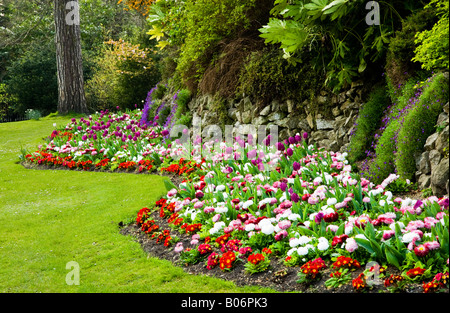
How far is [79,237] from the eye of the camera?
16.2 feet

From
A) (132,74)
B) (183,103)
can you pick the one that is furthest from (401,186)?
(132,74)

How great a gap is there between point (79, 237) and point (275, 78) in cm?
348

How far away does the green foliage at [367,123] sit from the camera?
211 inches

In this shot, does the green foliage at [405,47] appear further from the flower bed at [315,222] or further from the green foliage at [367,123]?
the flower bed at [315,222]

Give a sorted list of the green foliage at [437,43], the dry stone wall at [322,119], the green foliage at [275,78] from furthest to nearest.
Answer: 1. the green foliage at [275,78]
2. the dry stone wall at [322,119]
3. the green foliage at [437,43]

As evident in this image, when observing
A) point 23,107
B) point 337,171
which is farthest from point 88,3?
point 337,171

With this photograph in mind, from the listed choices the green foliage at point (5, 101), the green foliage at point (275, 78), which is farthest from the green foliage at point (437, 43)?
the green foliage at point (5, 101)

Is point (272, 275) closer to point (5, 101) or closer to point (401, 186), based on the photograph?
point (401, 186)

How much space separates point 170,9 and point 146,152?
351cm

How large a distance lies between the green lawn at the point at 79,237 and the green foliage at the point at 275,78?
6.81 feet

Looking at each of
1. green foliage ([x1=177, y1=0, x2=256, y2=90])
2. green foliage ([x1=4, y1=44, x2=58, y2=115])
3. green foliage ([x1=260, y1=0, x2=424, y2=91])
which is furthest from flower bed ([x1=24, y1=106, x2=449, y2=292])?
green foliage ([x1=4, y1=44, x2=58, y2=115])

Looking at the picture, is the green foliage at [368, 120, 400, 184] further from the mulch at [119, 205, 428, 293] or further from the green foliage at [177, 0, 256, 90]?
the green foliage at [177, 0, 256, 90]
